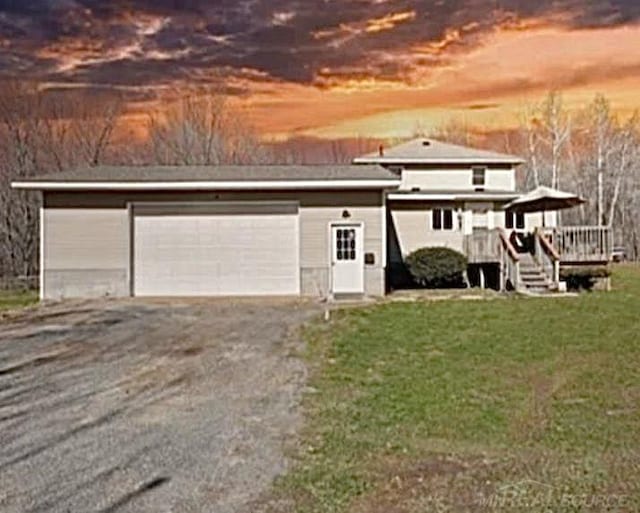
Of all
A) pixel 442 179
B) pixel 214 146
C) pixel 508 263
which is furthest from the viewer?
pixel 214 146

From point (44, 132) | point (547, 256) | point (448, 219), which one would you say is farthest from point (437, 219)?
point (44, 132)

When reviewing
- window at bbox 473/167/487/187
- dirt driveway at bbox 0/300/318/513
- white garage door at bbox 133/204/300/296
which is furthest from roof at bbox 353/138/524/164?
dirt driveway at bbox 0/300/318/513

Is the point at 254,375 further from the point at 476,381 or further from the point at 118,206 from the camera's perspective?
the point at 118,206

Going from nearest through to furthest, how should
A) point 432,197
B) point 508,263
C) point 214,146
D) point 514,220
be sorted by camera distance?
point 508,263, point 432,197, point 514,220, point 214,146

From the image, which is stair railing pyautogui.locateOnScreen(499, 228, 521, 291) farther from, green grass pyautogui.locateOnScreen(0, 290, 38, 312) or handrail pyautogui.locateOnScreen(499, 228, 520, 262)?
green grass pyautogui.locateOnScreen(0, 290, 38, 312)

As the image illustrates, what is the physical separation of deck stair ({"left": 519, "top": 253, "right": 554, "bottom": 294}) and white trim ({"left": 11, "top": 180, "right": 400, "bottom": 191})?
4305mm

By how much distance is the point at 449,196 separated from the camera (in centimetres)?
2719

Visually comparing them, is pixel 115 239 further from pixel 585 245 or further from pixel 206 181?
pixel 585 245

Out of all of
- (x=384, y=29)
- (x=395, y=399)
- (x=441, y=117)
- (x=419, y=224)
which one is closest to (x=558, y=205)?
(x=419, y=224)

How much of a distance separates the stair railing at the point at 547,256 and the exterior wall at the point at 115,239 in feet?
14.5

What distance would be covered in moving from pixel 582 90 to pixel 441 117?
1103 centimetres

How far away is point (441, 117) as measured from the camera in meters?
53.6

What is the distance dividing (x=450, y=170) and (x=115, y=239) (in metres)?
14.5

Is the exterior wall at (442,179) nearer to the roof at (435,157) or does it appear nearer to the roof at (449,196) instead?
the roof at (435,157)
